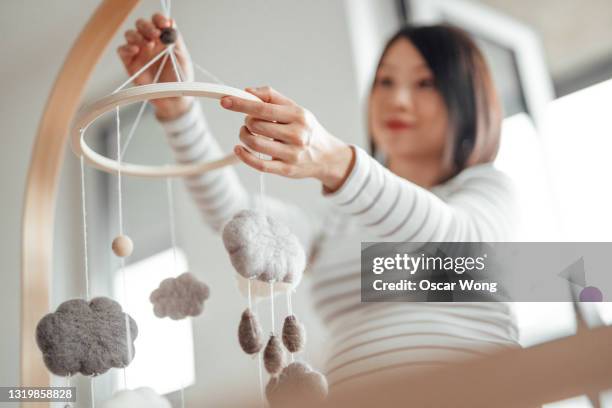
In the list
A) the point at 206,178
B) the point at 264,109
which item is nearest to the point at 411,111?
the point at 206,178

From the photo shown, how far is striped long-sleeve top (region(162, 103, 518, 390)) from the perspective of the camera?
2.58 feet

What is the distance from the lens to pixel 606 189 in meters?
1.57

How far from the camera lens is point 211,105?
180 cm

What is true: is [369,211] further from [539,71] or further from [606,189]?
[539,71]

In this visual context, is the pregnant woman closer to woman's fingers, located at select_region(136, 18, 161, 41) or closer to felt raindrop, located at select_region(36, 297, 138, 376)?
woman's fingers, located at select_region(136, 18, 161, 41)

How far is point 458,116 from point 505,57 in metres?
0.60

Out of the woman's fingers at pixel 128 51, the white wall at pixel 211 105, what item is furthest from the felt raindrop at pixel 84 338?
the white wall at pixel 211 105

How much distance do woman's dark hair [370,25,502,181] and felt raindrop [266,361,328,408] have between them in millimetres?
554

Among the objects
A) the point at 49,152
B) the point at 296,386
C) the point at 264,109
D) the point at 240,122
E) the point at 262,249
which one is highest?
the point at 240,122

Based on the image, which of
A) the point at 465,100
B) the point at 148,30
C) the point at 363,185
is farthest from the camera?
the point at 465,100

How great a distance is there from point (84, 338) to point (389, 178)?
0.35 meters

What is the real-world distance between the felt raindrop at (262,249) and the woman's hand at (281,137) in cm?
5

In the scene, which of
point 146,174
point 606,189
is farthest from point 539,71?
point 146,174

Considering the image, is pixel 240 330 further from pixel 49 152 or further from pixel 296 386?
pixel 49 152
